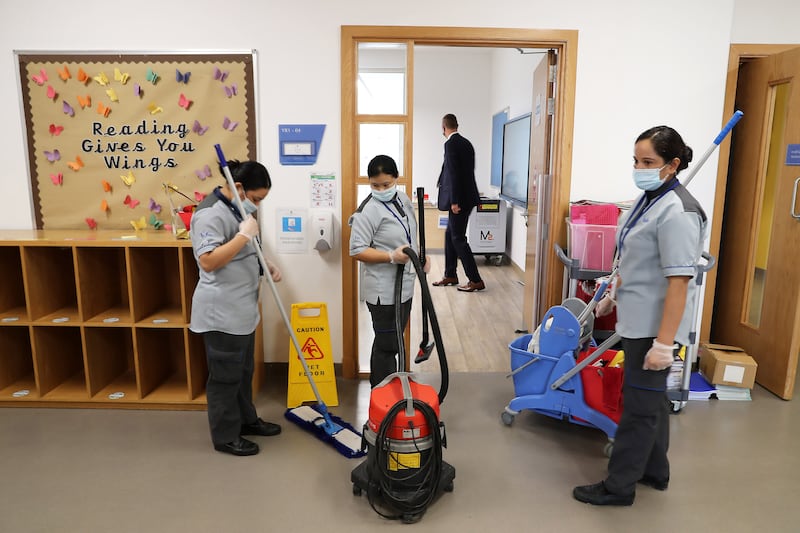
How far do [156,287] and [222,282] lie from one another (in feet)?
3.52

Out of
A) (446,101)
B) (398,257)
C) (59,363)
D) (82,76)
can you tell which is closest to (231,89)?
(82,76)

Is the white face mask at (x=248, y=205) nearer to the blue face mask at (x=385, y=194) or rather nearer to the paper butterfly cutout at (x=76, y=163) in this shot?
the blue face mask at (x=385, y=194)

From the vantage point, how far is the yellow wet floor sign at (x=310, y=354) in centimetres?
315

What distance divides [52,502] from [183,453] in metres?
0.55

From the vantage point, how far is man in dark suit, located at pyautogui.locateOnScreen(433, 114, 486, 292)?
566cm

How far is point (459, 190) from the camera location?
18.7 feet

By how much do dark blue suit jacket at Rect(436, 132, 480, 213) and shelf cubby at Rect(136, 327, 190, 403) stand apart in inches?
126

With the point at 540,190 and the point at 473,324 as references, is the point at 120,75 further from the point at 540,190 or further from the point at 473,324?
the point at 473,324

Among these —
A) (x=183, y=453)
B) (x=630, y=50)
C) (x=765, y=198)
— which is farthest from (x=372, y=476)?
(x=765, y=198)

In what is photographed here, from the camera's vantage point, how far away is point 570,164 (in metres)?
3.43

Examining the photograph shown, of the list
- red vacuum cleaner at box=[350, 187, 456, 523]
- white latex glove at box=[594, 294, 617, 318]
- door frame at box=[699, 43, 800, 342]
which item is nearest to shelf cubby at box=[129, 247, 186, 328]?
red vacuum cleaner at box=[350, 187, 456, 523]

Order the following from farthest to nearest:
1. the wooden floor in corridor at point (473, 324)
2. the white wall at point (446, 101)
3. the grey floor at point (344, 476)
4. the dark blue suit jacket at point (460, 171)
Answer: the white wall at point (446, 101) < the dark blue suit jacket at point (460, 171) < the wooden floor in corridor at point (473, 324) < the grey floor at point (344, 476)

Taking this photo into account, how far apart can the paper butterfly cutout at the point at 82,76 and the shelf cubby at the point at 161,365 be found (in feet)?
4.85

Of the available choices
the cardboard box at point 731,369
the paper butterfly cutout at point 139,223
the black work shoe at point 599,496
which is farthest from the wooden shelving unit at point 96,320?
the cardboard box at point 731,369
